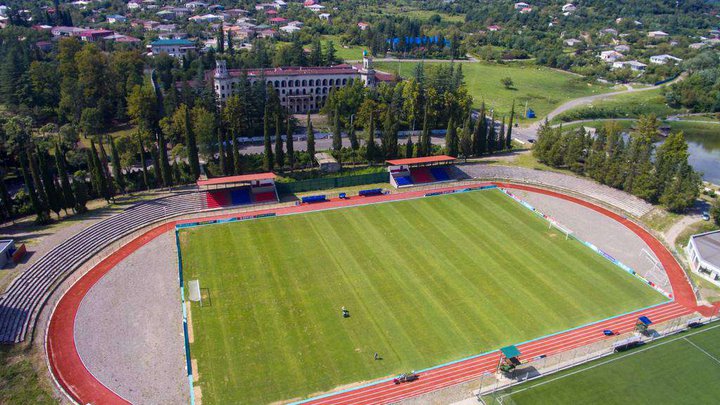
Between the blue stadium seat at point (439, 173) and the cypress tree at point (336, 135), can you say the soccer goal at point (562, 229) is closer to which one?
the blue stadium seat at point (439, 173)

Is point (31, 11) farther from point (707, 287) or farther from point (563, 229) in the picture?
point (707, 287)

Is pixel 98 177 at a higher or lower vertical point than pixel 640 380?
higher

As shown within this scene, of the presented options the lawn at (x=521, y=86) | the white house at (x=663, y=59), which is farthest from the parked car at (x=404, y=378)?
the white house at (x=663, y=59)

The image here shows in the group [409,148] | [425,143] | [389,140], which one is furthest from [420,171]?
[389,140]

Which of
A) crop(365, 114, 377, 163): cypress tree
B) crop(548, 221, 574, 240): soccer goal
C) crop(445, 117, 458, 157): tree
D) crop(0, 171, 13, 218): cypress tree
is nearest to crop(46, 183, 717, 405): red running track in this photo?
crop(548, 221, 574, 240): soccer goal

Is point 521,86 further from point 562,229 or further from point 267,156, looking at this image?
point 267,156

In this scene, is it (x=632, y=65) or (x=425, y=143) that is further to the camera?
(x=632, y=65)
